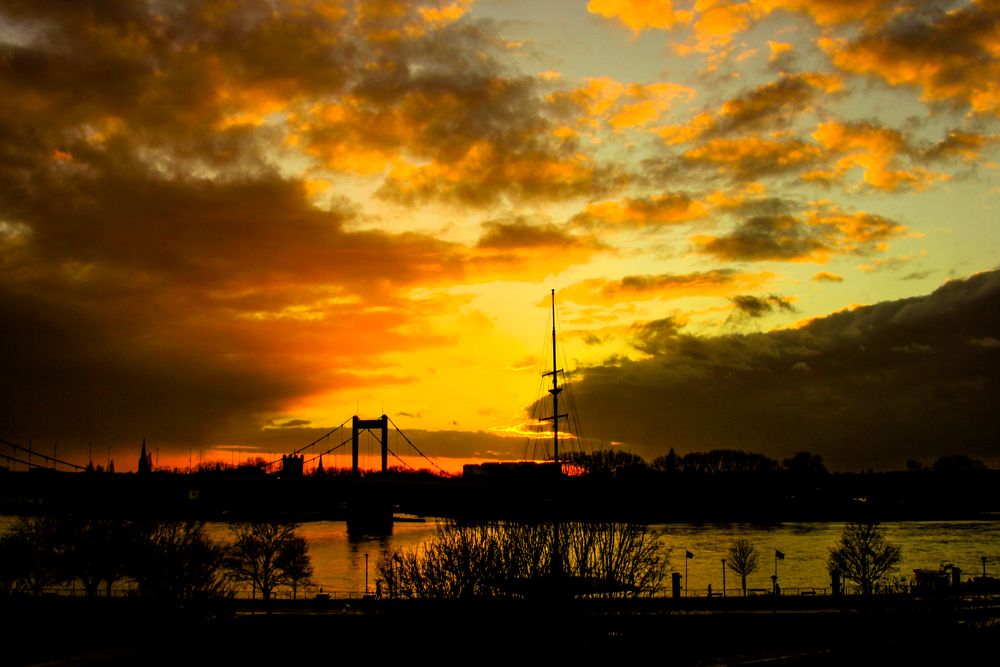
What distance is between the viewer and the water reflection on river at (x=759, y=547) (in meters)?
60.0

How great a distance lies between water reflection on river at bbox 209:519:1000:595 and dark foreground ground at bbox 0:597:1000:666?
57.1 feet

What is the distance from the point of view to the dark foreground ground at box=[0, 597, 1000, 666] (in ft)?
84.9

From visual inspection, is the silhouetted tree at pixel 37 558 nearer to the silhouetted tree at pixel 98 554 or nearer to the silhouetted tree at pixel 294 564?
the silhouetted tree at pixel 98 554

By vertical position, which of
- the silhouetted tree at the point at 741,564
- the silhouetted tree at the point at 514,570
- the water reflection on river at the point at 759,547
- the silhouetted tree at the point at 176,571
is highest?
the silhouetted tree at the point at 514,570

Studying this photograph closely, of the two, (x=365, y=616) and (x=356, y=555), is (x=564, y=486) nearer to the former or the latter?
(x=356, y=555)

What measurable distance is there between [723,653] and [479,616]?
7.42 m

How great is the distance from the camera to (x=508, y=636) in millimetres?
27719

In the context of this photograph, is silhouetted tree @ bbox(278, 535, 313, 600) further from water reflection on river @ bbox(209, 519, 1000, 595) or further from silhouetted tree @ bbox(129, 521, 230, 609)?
silhouetted tree @ bbox(129, 521, 230, 609)

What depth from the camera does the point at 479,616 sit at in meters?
28.5

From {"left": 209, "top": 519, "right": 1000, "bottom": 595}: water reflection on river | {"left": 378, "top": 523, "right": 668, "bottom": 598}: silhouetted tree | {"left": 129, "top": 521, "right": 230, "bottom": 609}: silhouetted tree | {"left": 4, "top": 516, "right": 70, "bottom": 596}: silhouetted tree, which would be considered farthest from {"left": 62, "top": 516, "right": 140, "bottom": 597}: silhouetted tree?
{"left": 378, "top": 523, "right": 668, "bottom": 598}: silhouetted tree

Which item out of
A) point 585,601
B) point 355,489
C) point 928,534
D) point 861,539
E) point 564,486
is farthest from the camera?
point 928,534

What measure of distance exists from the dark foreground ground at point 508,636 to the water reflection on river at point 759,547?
17.4 m

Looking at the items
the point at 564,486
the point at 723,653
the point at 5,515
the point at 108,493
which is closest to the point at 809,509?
the point at 564,486

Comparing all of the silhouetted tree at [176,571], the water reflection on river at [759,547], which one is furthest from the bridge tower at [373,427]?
the silhouetted tree at [176,571]
